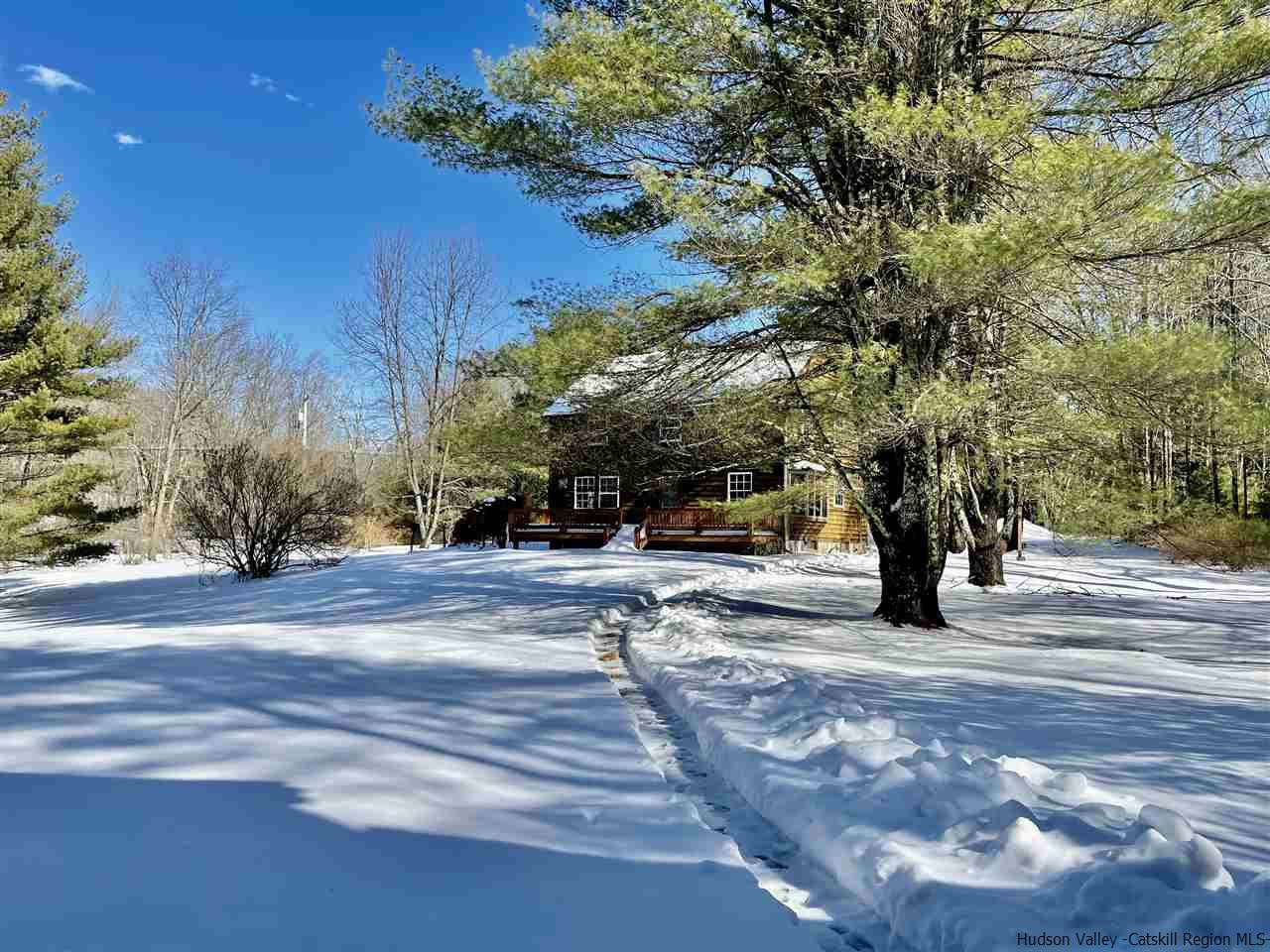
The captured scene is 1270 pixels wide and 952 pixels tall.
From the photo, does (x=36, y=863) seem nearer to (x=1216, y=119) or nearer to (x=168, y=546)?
(x=1216, y=119)

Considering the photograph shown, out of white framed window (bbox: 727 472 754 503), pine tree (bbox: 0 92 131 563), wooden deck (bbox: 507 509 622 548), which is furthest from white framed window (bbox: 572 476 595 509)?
pine tree (bbox: 0 92 131 563)

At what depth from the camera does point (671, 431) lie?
32.1 ft

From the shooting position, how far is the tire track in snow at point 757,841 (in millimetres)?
2457

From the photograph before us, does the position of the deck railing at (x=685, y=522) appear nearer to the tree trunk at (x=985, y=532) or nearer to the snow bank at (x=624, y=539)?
the snow bank at (x=624, y=539)

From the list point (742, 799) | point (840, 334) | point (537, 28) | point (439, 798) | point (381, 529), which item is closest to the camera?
point (439, 798)

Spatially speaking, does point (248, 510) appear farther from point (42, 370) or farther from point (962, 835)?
point (962, 835)

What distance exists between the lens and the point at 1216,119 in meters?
8.34

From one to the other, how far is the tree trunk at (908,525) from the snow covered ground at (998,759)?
1.36 ft

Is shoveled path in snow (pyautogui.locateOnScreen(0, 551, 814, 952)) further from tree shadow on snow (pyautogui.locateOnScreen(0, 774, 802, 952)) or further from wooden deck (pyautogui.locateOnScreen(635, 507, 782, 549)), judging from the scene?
wooden deck (pyautogui.locateOnScreen(635, 507, 782, 549))

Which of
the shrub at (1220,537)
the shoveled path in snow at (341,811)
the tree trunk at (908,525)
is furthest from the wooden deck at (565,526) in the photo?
the shoveled path in snow at (341,811)

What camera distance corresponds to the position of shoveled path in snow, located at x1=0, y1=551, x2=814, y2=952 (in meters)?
2.38

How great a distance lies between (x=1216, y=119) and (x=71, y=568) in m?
26.5

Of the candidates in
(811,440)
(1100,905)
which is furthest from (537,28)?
(1100,905)

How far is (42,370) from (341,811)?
16.4 metres
